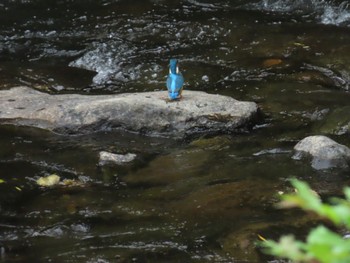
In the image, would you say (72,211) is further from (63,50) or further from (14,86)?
(63,50)

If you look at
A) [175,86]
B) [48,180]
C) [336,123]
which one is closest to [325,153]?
[336,123]

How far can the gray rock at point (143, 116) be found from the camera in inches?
214

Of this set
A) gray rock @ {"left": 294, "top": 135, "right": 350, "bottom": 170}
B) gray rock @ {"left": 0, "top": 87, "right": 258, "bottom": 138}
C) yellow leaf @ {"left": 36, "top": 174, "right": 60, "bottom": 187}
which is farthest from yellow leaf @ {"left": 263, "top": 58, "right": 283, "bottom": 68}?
yellow leaf @ {"left": 36, "top": 174, "right": 60, "bottom": 187}

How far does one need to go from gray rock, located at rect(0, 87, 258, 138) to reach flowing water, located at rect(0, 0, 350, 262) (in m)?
0.13

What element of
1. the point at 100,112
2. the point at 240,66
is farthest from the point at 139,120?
the point at 240,66

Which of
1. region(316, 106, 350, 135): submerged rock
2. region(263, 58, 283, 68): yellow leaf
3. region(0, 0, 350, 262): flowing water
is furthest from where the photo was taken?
region(263, 58, 283, 68): yellow leaf

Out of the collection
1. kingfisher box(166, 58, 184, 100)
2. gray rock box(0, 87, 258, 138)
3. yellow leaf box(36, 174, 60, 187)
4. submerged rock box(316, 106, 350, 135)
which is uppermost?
kingfisher box(166, 58, 184, 100)

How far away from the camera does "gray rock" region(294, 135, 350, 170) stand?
179 inches

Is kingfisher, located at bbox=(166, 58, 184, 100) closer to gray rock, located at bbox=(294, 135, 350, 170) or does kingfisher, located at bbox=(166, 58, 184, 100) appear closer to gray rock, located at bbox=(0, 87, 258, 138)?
gray rock, located at bbox=(0, 87, 258, 138)

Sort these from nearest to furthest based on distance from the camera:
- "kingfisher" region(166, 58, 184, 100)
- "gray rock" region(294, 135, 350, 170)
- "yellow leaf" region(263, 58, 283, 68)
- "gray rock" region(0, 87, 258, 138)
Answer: "gray rock" region(294, 135, 350, 170) → "gray rock" region(0, 87, 258, 138) → "kingfisher" region(166, 58, 184, 100) → "yellow leaf" region(263, 58, 283, 68)

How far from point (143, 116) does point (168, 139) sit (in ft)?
1.23

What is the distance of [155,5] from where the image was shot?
30.8 feet

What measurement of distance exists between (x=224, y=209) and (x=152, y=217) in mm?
515

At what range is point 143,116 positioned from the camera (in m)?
5.49
